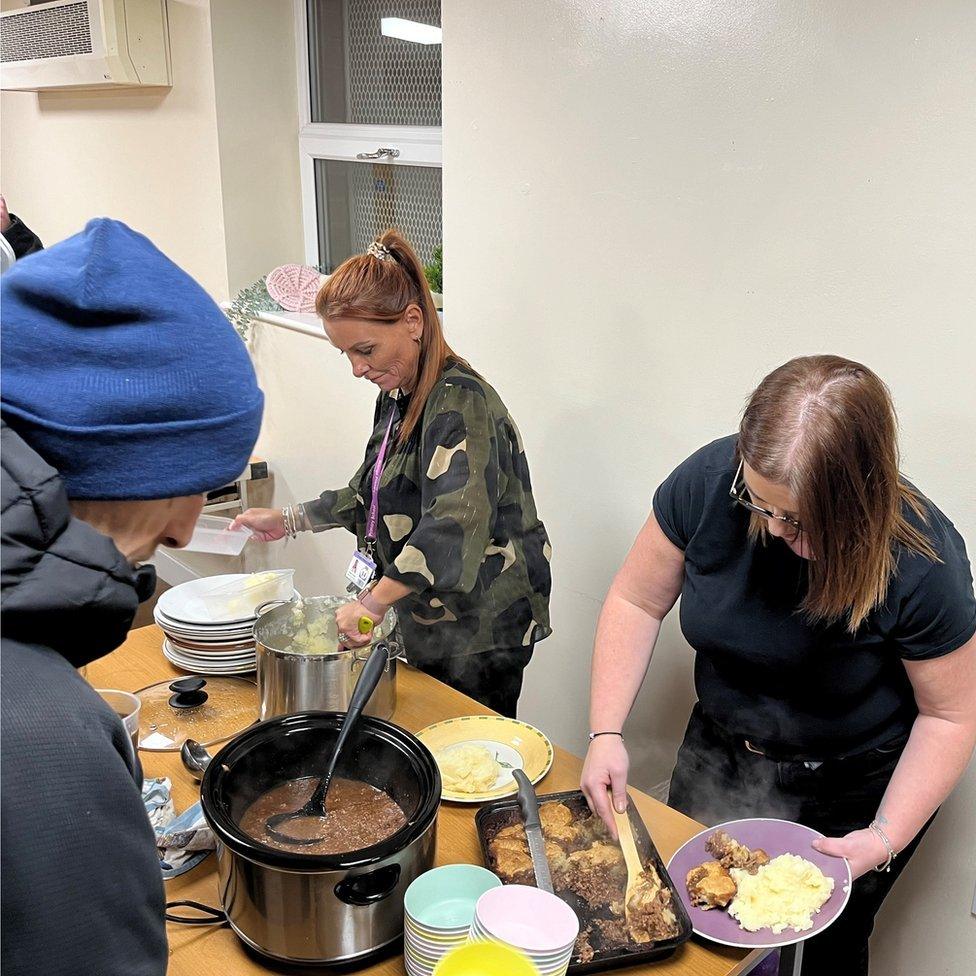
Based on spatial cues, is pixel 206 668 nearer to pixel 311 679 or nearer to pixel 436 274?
pixel 311 679

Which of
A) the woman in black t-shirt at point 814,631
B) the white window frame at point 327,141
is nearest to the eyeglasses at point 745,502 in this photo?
the woman in black t-shirt at point 814,631

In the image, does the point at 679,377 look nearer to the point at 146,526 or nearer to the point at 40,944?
the point at 146,526

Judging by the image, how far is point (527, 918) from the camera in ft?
3.50

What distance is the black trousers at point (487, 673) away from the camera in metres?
2.01

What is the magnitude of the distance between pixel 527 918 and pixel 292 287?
3.02 meters

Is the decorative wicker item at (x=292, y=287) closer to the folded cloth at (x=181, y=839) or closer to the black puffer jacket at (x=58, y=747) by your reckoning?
the folded cloth at (x=181, y=839)

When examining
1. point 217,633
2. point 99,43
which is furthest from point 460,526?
point 99,43

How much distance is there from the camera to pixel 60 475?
0.70 m

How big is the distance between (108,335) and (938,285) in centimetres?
153

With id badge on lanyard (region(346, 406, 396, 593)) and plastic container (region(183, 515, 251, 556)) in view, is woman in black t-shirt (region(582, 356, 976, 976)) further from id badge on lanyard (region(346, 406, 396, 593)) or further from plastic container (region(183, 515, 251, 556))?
plastic container (region(183, 515, 251, 556))

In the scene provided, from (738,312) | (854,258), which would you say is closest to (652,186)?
(738,312)

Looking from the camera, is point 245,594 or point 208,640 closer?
point 208,640

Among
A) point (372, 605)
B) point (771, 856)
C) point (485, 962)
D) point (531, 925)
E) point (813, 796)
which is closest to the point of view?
point (485, 962)

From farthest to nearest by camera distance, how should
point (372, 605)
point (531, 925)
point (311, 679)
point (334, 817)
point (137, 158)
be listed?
point (137, 158), point (372, 605), point (311, 679), point (334, 817), point (531, 925)
